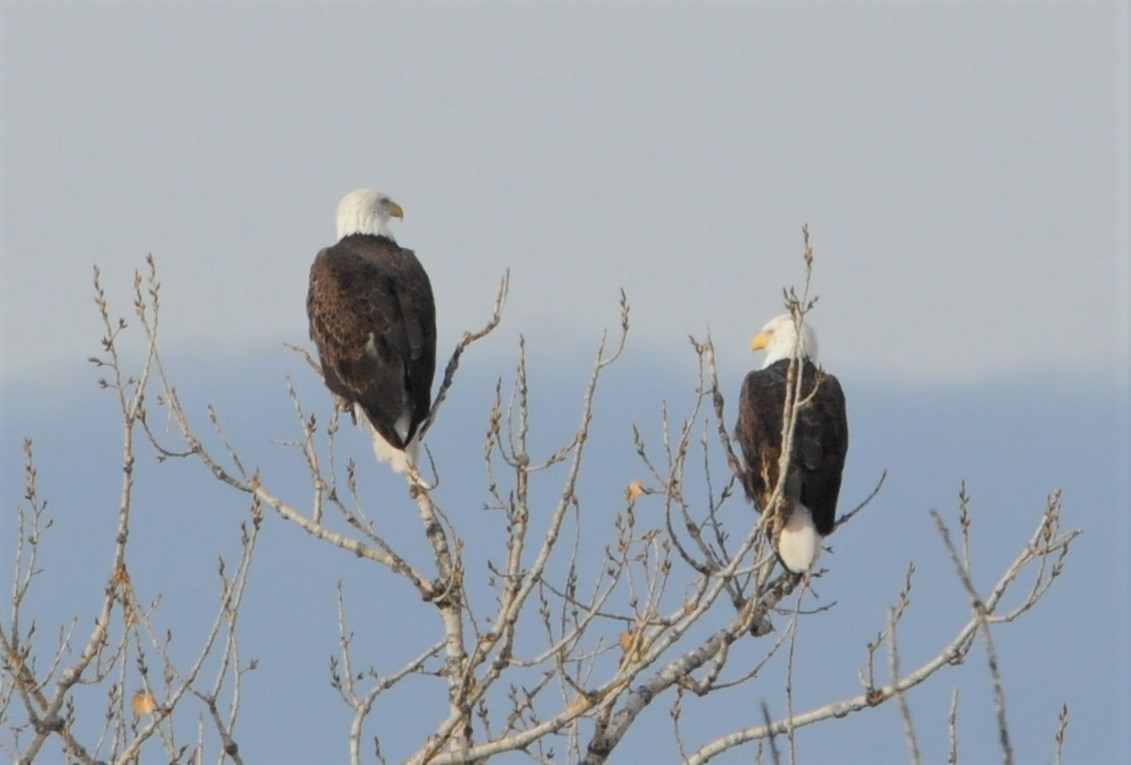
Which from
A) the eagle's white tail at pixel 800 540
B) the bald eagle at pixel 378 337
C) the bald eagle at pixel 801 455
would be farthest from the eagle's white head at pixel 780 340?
the bald eagle at pixel 378 337

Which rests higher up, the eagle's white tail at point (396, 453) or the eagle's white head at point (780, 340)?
the eagle's white head at point (780, 340)

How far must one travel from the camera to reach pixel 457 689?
17.7ft

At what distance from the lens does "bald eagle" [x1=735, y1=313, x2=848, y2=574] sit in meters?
7.32

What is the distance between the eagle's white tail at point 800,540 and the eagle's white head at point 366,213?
2655mm

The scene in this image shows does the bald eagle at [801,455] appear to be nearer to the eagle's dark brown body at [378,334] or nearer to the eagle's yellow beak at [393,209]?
the eagle's dark brown body at [378,334]

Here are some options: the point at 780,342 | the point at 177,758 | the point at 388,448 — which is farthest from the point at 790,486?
the point at 177,758

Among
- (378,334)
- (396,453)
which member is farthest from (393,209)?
(396,453)

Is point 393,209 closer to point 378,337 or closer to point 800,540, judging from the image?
point 378,337

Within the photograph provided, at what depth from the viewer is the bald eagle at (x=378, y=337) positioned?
24.2 ft

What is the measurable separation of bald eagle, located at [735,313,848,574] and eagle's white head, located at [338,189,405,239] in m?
2.16

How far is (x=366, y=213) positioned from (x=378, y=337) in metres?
1.22

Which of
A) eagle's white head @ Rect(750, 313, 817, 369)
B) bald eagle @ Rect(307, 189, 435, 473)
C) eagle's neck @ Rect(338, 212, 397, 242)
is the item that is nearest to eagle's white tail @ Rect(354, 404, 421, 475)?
bald eagle @ Rect(307, 189, 435, 473)

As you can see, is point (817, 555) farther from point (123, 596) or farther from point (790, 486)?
point (123, 596)

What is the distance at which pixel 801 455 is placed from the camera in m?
7.32
